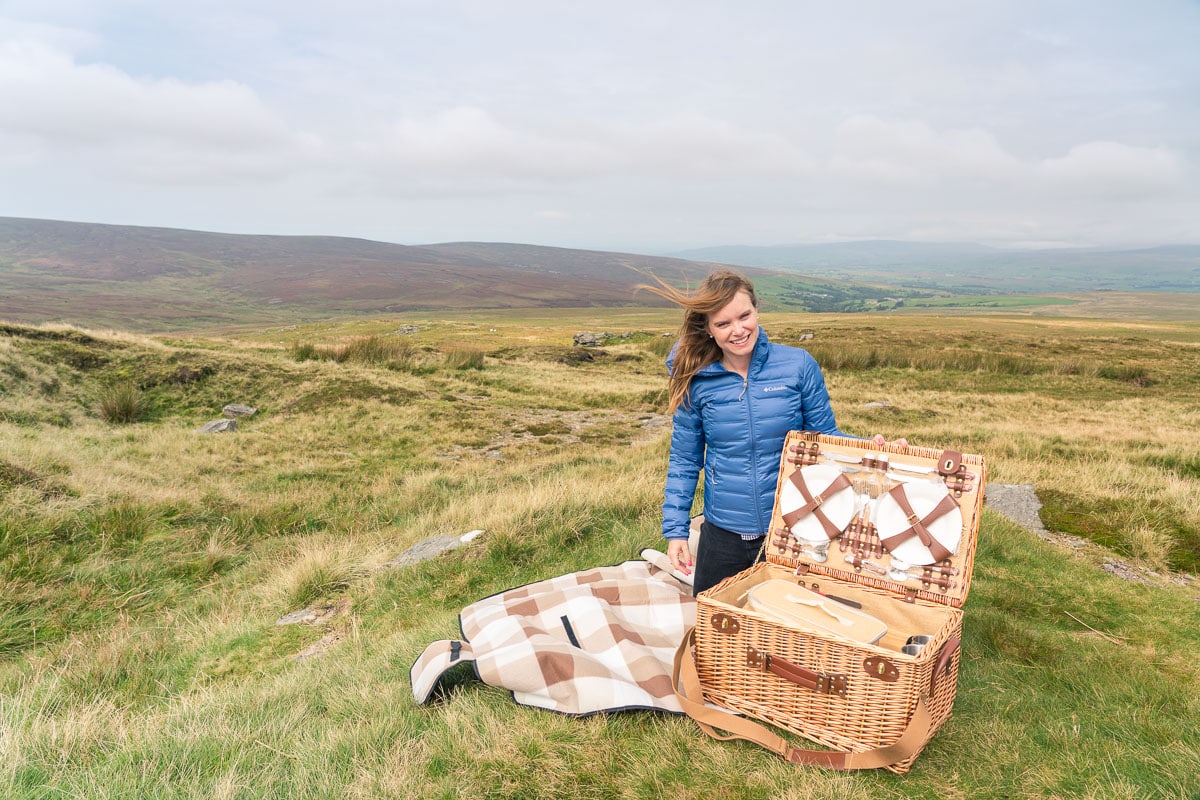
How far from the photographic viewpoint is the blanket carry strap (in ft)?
8.01

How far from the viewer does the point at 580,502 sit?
6.68 metres

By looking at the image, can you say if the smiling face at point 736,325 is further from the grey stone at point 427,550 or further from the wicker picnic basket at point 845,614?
the grey stone at point 427,550

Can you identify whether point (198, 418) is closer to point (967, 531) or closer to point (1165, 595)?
point (967, 531)

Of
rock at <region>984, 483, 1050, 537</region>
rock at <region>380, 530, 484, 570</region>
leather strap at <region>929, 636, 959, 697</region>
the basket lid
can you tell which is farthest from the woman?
rock at <region>984, 483, 1050, 537</region>

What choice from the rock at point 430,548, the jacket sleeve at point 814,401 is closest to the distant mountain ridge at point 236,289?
the rock at point 430,548

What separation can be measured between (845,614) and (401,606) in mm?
3542

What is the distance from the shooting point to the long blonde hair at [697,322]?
3.27m

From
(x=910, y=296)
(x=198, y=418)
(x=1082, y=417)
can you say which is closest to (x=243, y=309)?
(x=198, y=418)

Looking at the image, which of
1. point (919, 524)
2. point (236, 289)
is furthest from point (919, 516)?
point (236, 289)

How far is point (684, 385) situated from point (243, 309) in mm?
152903

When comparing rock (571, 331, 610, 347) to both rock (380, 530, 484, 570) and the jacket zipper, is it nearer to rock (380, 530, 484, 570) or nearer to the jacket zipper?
rock (380, 530, 484, 570)

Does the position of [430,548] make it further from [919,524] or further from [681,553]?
[919,524]

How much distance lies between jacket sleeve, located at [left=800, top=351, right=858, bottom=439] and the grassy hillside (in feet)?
5.25

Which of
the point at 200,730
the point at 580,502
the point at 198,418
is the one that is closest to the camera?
the point at 200,730
